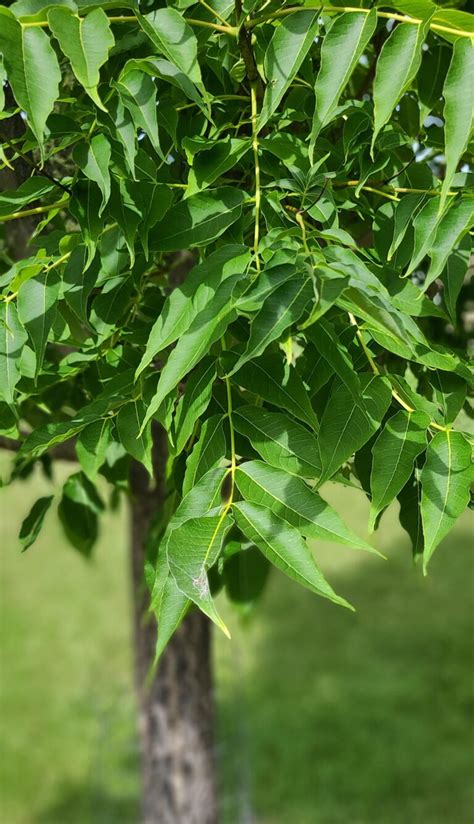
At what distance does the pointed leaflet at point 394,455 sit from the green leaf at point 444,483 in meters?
0.02

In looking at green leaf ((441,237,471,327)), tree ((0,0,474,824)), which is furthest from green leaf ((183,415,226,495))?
Result: green leaf ((441,237,471,327))

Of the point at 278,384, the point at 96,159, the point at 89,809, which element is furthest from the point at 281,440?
the point at 89,809

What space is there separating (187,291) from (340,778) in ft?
9.22

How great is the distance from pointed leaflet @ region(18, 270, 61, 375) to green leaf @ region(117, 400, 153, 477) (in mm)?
86

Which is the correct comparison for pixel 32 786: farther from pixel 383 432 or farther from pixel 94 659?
pixel 383 432

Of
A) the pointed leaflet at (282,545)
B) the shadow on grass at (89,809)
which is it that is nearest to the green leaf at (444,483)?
the pointed leaflet at (282,545)

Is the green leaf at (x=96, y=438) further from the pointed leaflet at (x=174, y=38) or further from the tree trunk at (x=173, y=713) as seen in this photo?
the tree trunk at (x=173, y=713)

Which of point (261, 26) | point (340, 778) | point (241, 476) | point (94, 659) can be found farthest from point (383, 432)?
point (94, 659)

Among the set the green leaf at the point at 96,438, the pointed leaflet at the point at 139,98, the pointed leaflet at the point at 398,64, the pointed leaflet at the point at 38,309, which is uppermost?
the pointed leaflet at the point at 398,64

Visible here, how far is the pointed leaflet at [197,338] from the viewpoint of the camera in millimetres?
664

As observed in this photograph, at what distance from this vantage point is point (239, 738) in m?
3.28

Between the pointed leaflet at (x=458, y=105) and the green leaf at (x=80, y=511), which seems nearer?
the pointed leaflet at (x=458, y=105)

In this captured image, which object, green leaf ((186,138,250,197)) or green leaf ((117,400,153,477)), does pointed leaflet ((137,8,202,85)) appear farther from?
green leaf ((117,400,153,477))

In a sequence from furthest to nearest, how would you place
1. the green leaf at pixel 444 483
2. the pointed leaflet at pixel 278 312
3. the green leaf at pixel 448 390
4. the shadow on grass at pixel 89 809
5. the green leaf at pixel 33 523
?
the shadow on grass at pixel 89 809
the green leaf at pixel 33 523
the green leaf at pixel 448 390
the green leaf at pixel 444 483
the pointed leaflet at pixel 278 312
